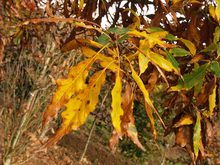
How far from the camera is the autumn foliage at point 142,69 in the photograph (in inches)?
30.6

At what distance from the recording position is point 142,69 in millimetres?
822

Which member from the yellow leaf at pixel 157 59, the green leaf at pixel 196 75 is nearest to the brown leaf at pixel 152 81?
the green leaf at pixel 196 75

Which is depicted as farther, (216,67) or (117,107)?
(216,67)

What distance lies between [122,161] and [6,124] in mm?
5398

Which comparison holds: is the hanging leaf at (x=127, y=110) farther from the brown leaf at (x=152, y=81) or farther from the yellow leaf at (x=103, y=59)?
the brown leaf at (x=152, y=81)

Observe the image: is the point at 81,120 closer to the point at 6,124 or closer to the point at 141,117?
the point at 6,124

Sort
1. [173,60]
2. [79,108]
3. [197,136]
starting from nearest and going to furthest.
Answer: [79,108] → [173,60] → [197,136]

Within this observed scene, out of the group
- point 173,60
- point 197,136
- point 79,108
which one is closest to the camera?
point 79,108

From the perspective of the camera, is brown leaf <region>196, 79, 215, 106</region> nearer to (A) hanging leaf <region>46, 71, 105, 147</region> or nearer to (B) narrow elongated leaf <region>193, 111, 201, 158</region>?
(B) narrow elongated leaf <region>193, 111, 201, 158</region>

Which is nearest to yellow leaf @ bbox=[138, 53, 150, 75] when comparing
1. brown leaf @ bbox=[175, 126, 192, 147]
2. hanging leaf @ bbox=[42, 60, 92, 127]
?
hanging leaf @ bbox=[42, 60, 92, 127]

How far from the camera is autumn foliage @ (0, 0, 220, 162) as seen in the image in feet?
2.55

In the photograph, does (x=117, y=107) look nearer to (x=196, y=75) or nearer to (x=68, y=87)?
(x=68, y=87)

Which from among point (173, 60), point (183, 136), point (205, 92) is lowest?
point (183, 136)

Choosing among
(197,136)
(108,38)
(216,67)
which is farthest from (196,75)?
(108,38)
